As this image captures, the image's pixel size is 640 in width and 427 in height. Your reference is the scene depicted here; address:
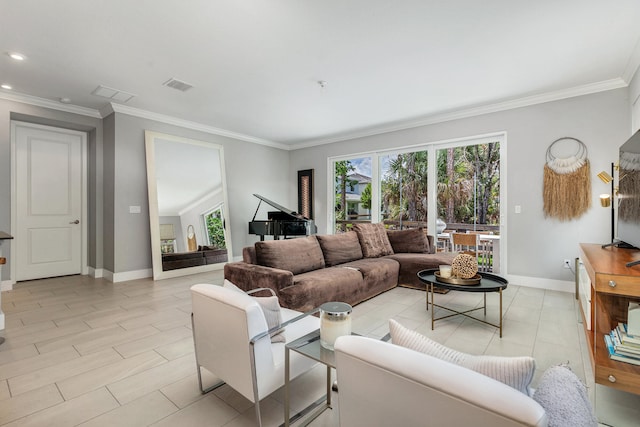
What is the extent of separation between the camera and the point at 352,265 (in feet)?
12.8

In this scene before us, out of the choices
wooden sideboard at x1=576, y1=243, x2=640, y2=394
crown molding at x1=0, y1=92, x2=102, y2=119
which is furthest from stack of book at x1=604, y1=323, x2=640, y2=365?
crown molding at x1=0, y1=92, x2=102, y2=119

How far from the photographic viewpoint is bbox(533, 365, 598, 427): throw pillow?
665mm

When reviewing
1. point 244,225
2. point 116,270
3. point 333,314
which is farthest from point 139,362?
point 244,225

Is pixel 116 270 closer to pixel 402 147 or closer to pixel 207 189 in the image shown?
pixel 207 189

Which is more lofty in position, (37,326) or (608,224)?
(608,224)

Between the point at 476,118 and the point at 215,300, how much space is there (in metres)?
4.87

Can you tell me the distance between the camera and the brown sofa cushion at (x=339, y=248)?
400cm

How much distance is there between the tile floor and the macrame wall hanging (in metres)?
1.12

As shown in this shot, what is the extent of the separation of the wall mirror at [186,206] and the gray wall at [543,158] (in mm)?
4395

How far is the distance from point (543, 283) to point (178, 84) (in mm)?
5595

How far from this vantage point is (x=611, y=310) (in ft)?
6.41

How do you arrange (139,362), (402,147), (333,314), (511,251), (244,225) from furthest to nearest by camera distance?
(244,225) < (402,147) < (511,251) < (139,362) < (333,314)

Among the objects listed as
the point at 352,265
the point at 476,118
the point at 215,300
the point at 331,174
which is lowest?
the point at 352,265

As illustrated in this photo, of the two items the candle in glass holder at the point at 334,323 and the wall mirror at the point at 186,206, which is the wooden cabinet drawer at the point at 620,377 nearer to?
the candle in glass holder at the point at 334,323
